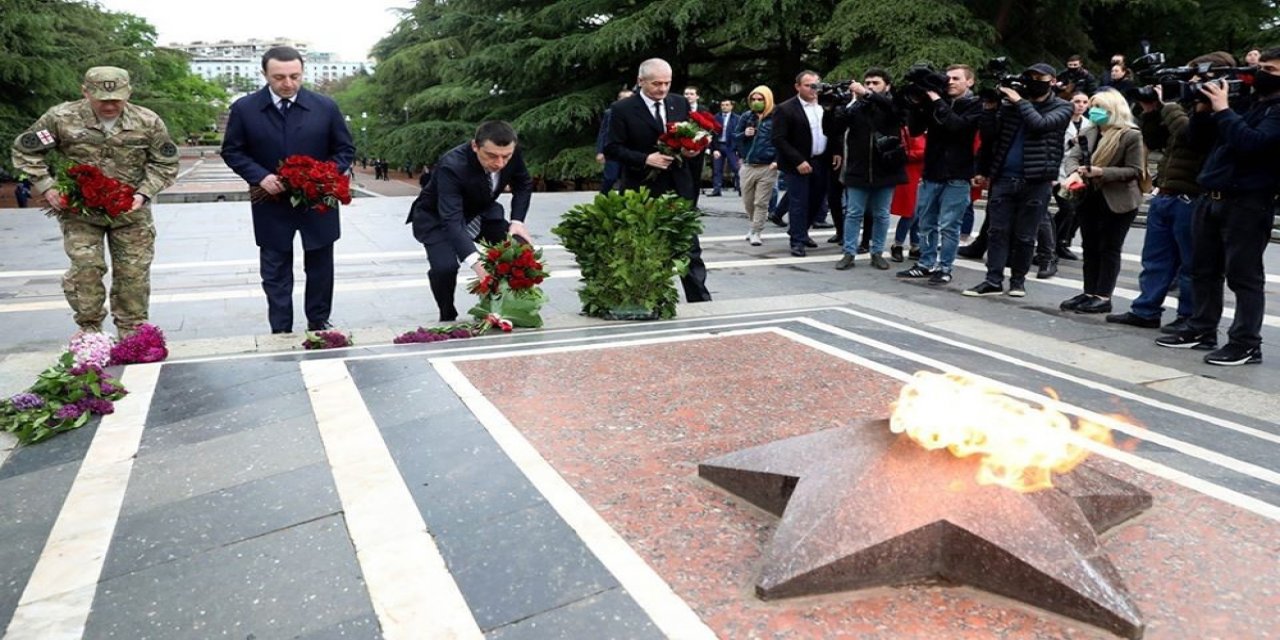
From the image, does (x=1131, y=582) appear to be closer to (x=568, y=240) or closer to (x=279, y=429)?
(x=279, y=429)

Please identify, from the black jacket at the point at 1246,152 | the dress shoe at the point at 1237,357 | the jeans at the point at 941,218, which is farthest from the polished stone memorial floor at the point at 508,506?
the jeans at the point at 941,218

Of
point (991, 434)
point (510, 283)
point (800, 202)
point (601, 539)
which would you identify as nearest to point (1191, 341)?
point (991, 434)

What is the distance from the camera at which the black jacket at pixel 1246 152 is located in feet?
16.9

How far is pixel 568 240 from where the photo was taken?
6.43 metres

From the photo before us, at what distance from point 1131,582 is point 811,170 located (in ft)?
24.8

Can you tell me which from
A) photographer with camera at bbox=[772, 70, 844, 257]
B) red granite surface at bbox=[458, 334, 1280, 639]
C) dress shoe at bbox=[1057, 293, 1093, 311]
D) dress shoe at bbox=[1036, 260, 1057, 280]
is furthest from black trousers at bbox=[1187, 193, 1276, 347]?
photographer with camera at bbox=[772, 70, 844, 257]

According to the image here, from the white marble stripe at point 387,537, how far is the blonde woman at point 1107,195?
5.71 m

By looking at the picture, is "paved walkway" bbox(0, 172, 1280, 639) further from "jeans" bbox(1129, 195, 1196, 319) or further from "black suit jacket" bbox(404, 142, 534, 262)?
"black suit jacket" bbox(404, 142, 534, 262)

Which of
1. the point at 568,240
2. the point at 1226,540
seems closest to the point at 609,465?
the point at 1226,540

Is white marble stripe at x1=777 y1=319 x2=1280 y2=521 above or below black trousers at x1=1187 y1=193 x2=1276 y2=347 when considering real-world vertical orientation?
below

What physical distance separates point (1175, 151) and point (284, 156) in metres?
6.13

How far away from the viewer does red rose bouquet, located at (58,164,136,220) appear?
211 inches

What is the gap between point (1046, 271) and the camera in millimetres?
8867

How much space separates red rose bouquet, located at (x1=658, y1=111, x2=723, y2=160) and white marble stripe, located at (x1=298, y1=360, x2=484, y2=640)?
3302 mm
